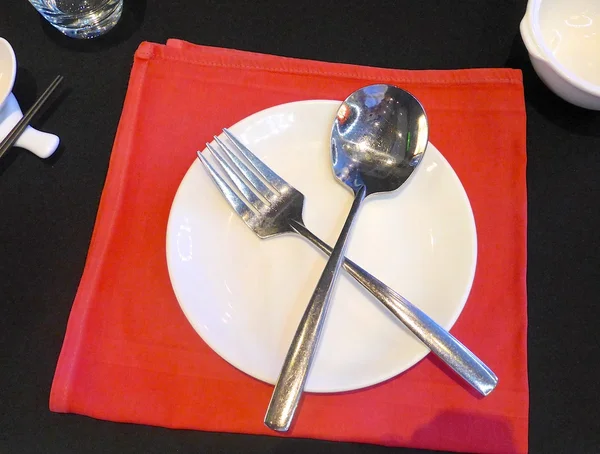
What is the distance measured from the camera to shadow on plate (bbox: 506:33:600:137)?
0.56 meters

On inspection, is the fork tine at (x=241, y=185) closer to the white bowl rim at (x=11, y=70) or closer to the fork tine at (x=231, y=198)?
the fork tine at (x=231, y=198)

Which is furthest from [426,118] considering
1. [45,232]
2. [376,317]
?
[45,232]

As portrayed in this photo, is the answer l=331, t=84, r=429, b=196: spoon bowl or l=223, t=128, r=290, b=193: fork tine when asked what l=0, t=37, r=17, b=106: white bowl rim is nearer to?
l=223, t=128, r=290, b=193: fork tine

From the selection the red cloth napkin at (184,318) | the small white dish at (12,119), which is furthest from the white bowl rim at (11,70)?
the red cloth napkin at (184,318)

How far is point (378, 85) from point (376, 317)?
255mm

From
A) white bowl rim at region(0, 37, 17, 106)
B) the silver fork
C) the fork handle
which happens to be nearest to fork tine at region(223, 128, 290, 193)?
the silver fork

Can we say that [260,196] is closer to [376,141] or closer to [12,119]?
[376,141]

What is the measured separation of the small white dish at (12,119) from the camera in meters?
0.53

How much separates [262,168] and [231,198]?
0.05 m

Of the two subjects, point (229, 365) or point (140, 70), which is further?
point (140, 70)

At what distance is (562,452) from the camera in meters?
0.44

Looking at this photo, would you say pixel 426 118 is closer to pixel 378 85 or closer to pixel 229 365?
pixel 378 85

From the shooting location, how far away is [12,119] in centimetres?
54

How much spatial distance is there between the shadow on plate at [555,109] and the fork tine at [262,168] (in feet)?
1.08
